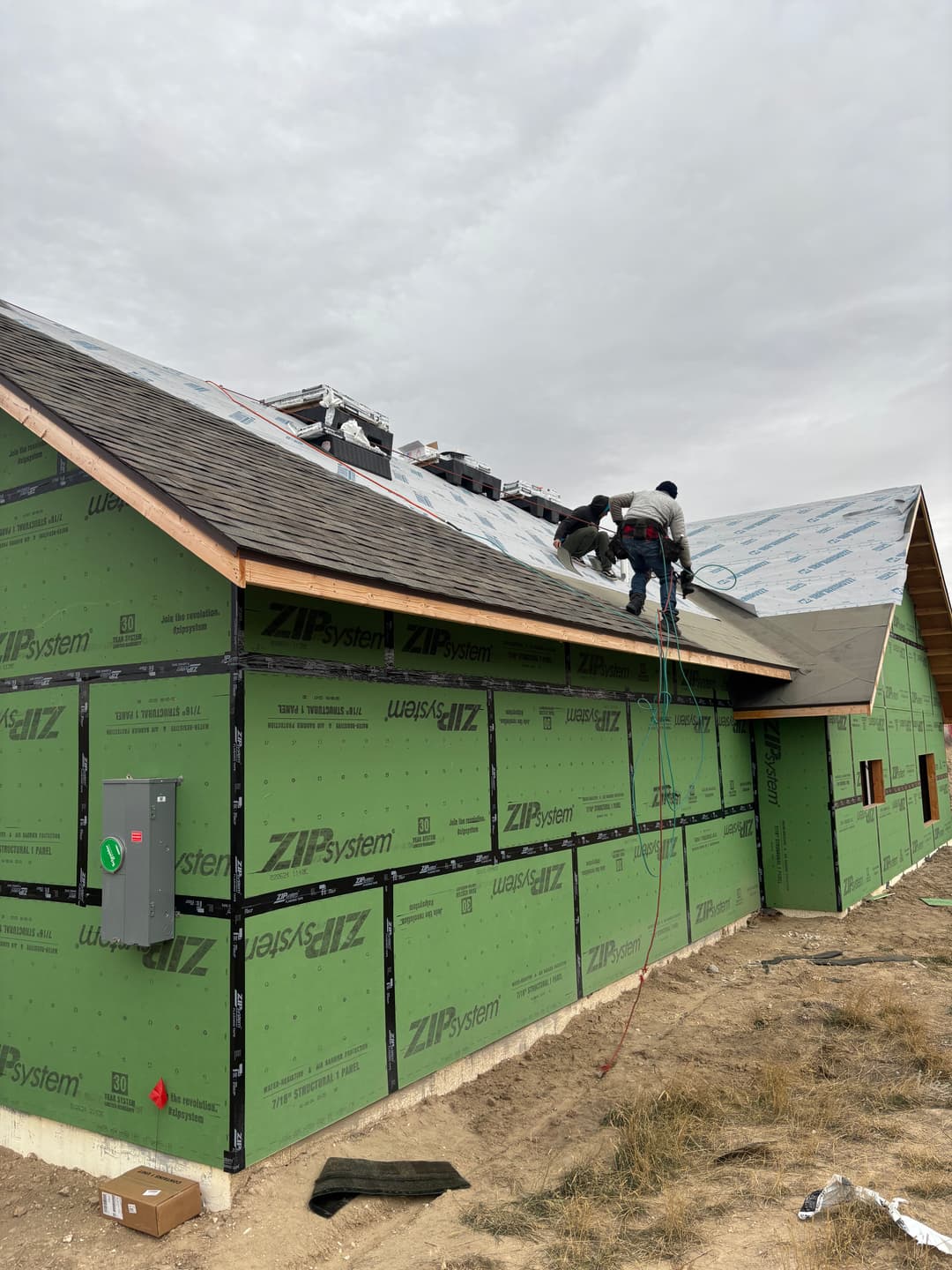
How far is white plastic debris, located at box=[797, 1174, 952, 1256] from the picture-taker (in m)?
3.42

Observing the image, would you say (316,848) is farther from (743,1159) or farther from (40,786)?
(743,1159)

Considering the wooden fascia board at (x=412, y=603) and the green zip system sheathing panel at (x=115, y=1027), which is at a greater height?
the wooden fascia board at (x=412, y=603)

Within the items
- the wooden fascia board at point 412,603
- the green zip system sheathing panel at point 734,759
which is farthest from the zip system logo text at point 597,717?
the green zip system sheathing panel at point 734,759

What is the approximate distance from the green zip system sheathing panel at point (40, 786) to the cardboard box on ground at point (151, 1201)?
1645 mm

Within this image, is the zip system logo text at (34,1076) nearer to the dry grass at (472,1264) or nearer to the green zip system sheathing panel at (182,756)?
the green zip system sheathing panel at (182,756)

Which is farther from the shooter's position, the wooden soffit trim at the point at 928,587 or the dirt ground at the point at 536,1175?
the wooden soffit trim at the point at 928,587

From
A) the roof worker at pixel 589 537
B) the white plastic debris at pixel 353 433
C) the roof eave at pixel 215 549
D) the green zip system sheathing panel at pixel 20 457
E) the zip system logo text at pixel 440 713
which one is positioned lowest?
the zip system logo text at pixel 440 713

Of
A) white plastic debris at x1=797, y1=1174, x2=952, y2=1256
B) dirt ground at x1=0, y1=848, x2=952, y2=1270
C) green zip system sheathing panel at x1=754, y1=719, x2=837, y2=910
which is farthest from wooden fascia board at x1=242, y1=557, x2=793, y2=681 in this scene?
green zip system sheathing panel at x1=754, y1=719, x2=837, y2=910

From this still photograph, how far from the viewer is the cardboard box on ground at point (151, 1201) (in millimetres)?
3973

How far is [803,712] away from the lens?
36.7 feet

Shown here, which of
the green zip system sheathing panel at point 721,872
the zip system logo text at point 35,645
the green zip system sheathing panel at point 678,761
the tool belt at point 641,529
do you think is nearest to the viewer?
the zip system logo text at point 35,645

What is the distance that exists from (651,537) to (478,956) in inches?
187

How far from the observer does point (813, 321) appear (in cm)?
1931

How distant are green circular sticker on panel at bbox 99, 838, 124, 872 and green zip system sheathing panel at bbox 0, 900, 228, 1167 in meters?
0.47
